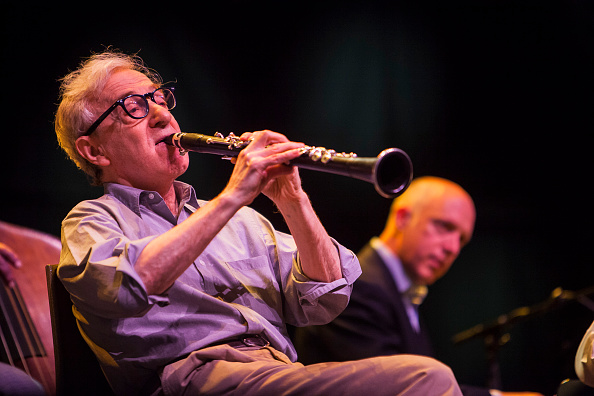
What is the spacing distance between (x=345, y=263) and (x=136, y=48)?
195 cm

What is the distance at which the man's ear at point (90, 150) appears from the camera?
1.73 meters

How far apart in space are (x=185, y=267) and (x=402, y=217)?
2421mm

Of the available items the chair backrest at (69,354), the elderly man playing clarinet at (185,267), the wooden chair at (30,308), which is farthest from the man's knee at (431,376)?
the wooden chair at (30,308)

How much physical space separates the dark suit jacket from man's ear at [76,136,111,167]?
1.32 metres

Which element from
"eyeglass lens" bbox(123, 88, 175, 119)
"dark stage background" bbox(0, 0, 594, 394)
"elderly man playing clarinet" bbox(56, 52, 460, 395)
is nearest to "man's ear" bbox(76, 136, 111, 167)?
"elderly man playing clarinet" bbox(56, 52, 460, 395)

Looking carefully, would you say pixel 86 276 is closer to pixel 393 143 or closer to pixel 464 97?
pixel 393 143

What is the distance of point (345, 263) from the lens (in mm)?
1676

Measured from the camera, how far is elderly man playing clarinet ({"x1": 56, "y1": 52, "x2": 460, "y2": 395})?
125cm

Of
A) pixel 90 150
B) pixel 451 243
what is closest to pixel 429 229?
pixel 451 243

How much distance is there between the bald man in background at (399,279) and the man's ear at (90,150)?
144 cm

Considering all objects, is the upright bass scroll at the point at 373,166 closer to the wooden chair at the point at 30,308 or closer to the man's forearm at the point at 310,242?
the man's forearm at the point at 310,242

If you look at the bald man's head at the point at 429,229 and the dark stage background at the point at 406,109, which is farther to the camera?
the bald man's head at the point at 429,229

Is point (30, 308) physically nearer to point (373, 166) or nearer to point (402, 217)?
point (373, 166)

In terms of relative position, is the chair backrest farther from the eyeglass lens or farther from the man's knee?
the man's knee
